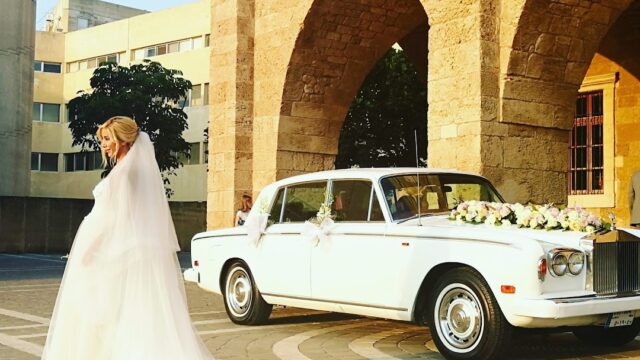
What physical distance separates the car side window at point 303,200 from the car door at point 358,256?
23 centimetres

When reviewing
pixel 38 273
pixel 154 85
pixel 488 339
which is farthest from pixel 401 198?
pixel 154 85

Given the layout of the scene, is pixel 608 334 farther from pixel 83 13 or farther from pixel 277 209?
pixel 83 13

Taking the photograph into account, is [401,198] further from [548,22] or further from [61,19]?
[61,19]

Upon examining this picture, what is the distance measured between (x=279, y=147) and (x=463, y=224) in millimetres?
8353

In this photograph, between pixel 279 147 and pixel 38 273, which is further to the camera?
pixel 38 273

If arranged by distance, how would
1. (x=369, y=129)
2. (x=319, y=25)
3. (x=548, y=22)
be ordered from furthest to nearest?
(x=369, y=129) < (x=319, y=25) < (x=548, y=22)

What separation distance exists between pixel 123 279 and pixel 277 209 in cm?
388

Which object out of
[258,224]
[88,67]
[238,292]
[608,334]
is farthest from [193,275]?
[88,67]

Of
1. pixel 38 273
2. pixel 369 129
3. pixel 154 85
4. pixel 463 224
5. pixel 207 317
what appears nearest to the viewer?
pixel 463 224

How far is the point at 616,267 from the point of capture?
675 cm

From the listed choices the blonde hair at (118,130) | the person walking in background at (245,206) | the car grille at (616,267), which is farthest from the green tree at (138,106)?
the blonde hair at (118,130)

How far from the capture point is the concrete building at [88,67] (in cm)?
4528

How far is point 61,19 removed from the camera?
2203 inches

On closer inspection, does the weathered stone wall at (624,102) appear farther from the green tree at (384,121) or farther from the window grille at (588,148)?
the green tree at (384,121)
